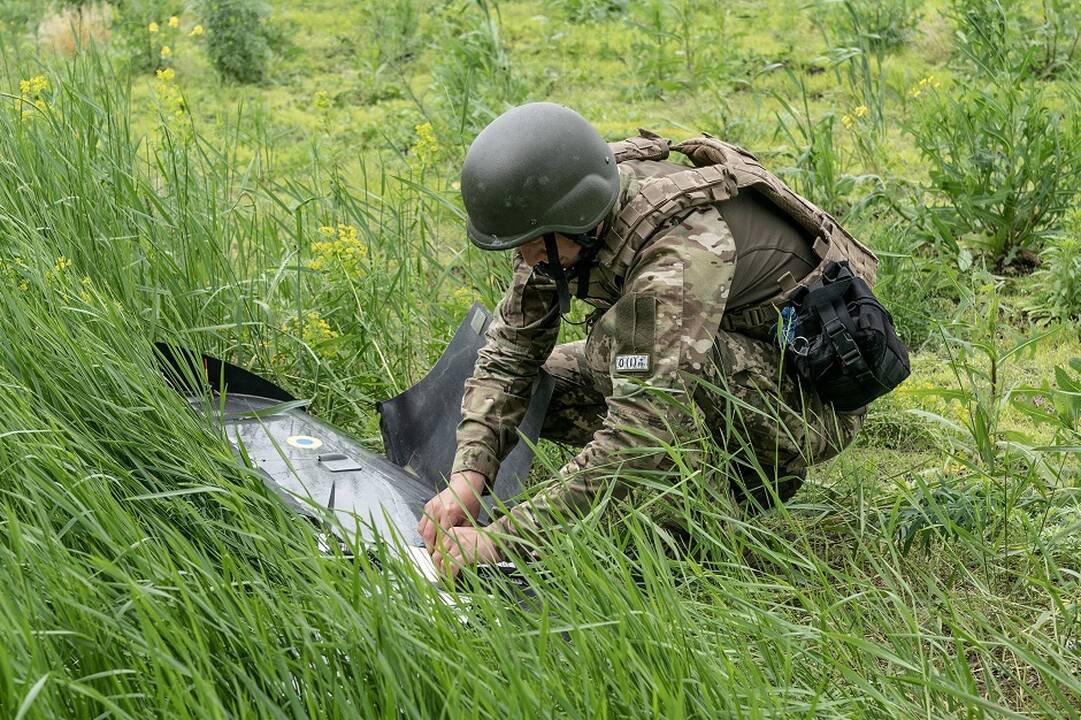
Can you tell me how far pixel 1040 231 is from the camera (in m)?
4.99

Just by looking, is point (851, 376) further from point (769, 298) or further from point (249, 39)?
point (249, 39)

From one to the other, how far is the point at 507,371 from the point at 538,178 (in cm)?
65

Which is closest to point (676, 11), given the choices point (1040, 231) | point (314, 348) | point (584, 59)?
point (584, 59)

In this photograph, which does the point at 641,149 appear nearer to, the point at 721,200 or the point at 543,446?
the point at 721,200

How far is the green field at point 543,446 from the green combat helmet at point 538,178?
652 millimetres

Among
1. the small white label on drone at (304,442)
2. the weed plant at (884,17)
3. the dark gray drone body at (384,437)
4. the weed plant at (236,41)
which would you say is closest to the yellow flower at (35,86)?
the dark gray drone body at (384,437)

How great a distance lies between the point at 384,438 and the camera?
3963mm

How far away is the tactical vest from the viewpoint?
127 inches

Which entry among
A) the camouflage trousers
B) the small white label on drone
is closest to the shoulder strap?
the camouflage trousers

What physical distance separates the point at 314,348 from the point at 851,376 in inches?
64.6

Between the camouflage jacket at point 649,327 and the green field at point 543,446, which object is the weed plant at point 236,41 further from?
the camouflage jacket at point 649,327

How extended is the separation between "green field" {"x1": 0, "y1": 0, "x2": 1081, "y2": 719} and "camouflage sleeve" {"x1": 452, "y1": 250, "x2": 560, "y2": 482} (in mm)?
291

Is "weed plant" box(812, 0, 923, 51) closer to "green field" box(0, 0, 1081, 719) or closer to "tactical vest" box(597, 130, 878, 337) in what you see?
"green field" box(0, 0, 1081, 719)

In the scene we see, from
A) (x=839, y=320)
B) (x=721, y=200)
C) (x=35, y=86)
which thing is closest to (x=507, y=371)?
(x=721, y=200)
